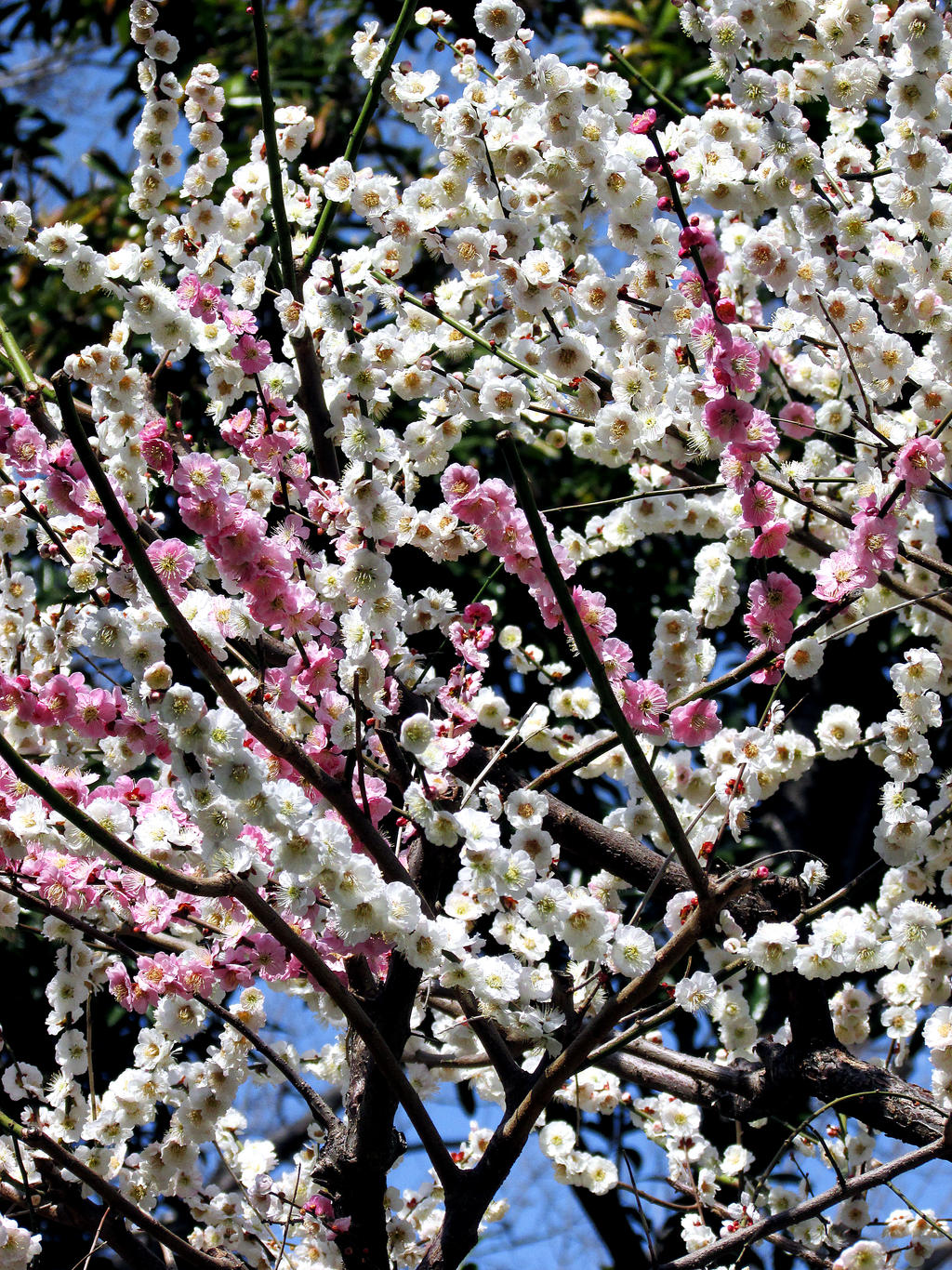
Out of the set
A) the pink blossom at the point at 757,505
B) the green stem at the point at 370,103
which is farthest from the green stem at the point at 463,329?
the pink blossom at the point at 757,505

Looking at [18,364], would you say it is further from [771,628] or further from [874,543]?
[874,543]

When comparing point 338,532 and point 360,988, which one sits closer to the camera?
point 360,988

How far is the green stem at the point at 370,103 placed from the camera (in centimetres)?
182

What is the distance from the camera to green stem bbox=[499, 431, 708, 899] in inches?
52.8

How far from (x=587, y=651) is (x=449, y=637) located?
29.6 inches

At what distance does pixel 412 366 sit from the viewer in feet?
6.56

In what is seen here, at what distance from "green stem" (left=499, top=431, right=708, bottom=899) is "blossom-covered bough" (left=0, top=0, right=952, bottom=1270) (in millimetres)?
13

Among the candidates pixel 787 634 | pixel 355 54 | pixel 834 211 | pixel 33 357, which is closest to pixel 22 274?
pixel 33 357

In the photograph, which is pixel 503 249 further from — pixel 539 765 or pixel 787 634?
pixel 539 765

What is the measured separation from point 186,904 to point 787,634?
1022 mm

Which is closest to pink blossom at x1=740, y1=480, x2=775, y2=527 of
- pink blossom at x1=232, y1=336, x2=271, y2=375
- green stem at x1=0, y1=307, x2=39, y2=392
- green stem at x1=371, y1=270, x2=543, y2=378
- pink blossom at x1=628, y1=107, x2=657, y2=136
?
green stem at x1=371, y1=270, x2=543, y2=378

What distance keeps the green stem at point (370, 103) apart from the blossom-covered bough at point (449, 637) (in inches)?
0.5

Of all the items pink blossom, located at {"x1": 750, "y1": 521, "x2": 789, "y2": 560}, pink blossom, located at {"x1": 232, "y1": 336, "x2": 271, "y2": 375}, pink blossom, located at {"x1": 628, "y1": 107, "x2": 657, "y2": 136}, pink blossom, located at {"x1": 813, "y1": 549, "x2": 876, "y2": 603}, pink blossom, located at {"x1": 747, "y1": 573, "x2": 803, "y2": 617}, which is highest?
pink blossom, located at {"x1": 628, "y1": 107, "x2": 657, "y2": 136}

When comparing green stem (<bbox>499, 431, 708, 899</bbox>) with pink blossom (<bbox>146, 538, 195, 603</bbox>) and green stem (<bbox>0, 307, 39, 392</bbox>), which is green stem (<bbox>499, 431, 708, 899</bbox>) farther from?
green stem (<bbox>0, 307, 39, 392</bbox>)
